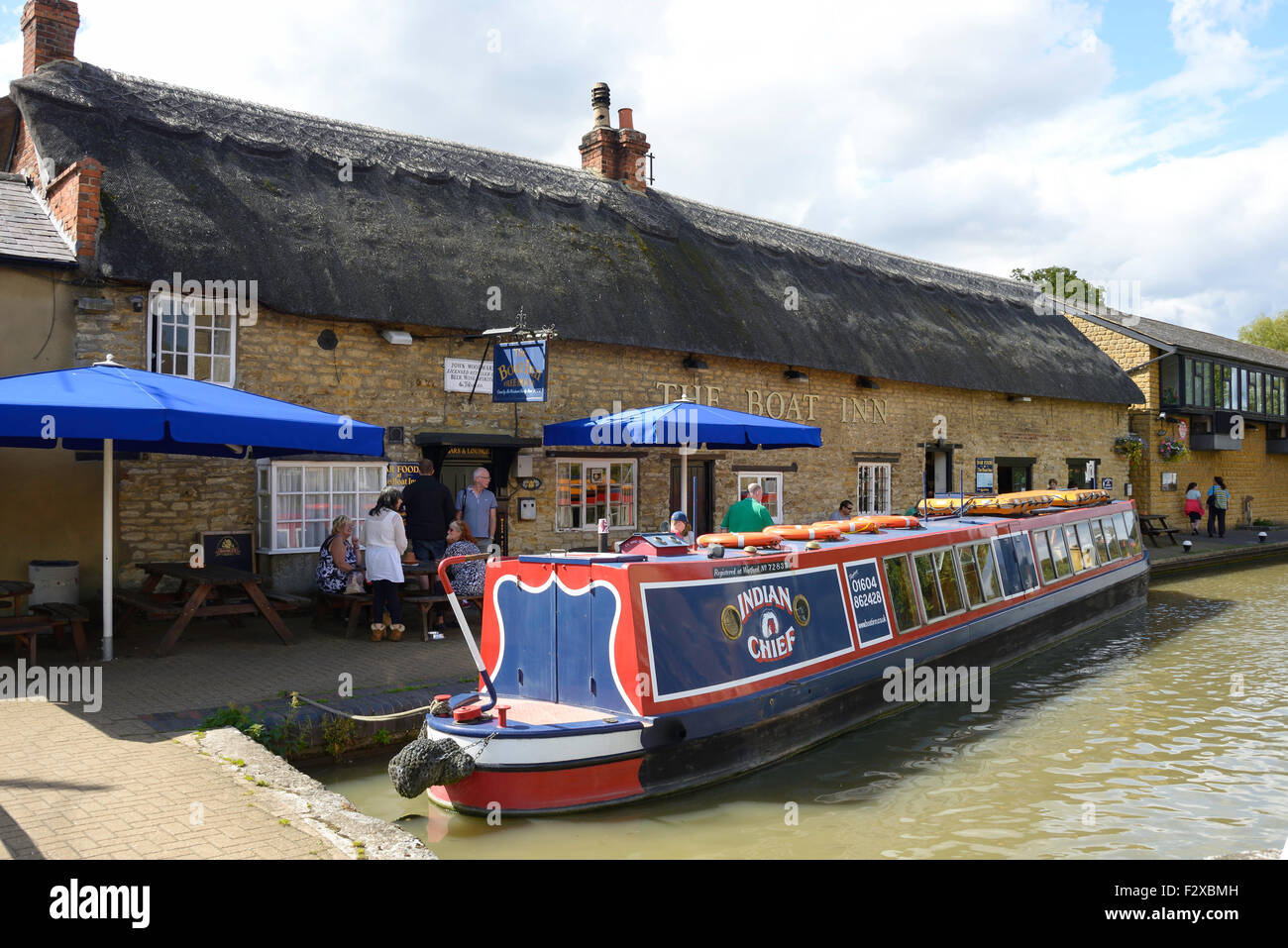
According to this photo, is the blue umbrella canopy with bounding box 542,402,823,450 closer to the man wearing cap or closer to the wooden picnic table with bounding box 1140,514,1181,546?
the man wearing cap

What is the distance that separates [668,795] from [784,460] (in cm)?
1024

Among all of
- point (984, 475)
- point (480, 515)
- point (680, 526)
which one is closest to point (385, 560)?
point (480, 515)

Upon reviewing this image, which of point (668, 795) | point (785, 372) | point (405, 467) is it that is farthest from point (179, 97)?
point (668, 795)

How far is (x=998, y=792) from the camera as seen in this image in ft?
20.9

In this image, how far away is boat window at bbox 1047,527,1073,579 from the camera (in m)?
12.2

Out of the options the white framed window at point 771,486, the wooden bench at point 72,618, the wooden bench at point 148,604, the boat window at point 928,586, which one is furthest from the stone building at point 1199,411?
the wooden bench at point 72,618

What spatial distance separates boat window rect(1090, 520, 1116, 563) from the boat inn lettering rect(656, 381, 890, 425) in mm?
4573

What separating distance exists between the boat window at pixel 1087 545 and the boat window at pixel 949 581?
461 centimetres

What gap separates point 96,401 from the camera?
6.50 metres

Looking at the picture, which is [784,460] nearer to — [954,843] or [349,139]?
[349,139]

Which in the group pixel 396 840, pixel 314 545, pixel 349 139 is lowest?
pixel 396 840

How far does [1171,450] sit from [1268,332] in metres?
32.8

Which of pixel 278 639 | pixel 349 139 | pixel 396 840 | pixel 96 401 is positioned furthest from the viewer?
pixel 349 139

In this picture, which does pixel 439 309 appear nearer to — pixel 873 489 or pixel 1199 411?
pixel 873 489
